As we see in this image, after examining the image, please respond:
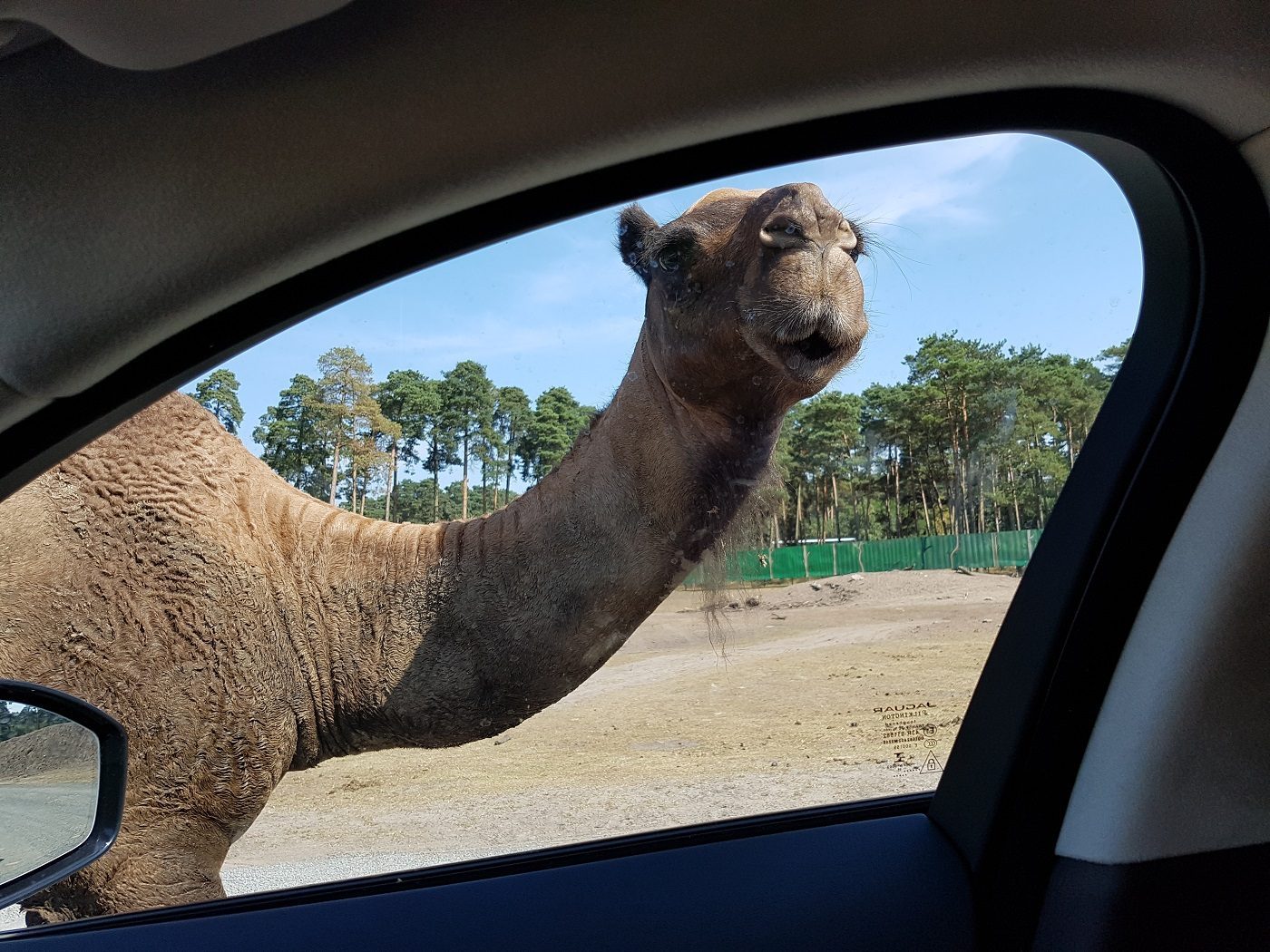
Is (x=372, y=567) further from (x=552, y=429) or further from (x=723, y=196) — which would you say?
(x=723, y=196)

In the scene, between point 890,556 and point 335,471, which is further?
point 335,471

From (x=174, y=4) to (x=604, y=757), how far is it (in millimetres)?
2039

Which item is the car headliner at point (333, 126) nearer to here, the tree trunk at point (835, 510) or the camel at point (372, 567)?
the camel at point (372, 567)

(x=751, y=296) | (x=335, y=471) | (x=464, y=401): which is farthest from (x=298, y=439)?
(x=751, y=296)

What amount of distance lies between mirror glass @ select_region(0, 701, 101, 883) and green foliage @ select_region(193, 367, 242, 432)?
0.65 meters

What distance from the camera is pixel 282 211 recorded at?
1.20 m

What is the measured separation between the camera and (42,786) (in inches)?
69.4

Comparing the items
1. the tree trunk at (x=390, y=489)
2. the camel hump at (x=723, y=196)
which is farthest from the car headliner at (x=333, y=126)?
the tree trunk at (x=390, y=489)

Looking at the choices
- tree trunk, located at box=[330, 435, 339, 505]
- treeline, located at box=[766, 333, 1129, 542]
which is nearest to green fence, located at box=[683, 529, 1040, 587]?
treeline, located at box=[766, 333, 1129, 542]

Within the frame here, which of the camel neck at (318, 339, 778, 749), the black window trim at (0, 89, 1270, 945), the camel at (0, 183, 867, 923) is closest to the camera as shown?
the black window trim at (0, 89, 1270, 945)

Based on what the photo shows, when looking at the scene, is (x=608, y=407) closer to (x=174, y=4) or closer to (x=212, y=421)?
(x=212, y=421)

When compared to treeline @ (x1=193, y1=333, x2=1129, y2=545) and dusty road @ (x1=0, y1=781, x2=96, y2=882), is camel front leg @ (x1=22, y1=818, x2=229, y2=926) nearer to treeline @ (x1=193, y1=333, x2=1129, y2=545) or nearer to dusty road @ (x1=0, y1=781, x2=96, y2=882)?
dusty road @ (x1=0, y1=781, x2=96, y2=882)

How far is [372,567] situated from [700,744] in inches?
51.7

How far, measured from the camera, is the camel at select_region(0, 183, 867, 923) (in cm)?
262
